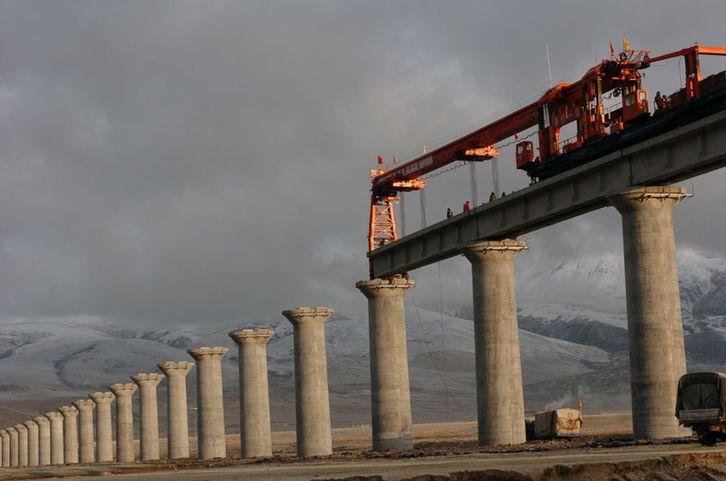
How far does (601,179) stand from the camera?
44.0 meters

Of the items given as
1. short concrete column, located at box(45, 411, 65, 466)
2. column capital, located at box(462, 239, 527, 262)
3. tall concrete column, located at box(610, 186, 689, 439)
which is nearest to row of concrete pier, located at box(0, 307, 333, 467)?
short concrete column, located at box(45, 411, 65, 466)

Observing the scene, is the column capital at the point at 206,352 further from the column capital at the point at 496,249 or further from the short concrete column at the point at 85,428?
the short concrete column at the point at 85,428

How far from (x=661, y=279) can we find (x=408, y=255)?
22.3 metres

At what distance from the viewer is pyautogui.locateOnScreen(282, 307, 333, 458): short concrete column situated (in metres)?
61.9

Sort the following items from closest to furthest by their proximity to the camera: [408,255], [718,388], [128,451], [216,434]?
[718,388] < [408,255] < [216,434] < [128,451]

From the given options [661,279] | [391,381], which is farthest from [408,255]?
[661,279]

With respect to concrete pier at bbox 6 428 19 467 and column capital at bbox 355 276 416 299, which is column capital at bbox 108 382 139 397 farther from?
concrete pier at bbox 6 428 19 467

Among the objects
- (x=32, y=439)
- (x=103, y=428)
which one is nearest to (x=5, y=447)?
(x=32, y=439)

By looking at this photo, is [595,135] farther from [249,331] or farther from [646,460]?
[249,331]

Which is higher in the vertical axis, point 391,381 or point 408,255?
point 408,255

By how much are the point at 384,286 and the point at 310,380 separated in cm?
640

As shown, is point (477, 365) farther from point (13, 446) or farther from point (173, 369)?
point (13, 446)

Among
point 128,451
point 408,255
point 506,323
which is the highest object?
point 408,255

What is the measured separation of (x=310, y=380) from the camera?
6200 centimetres
